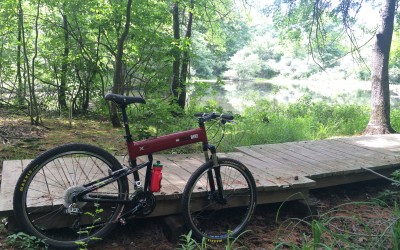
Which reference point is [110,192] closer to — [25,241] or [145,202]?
[145,202]

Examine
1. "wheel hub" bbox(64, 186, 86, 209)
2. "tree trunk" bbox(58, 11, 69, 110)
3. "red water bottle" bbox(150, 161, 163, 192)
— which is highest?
"tree trunk" bbox(58, 11, 69, 110)

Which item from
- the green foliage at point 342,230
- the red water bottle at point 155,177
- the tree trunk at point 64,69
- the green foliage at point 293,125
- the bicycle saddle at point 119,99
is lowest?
the green foliage at point 342,230

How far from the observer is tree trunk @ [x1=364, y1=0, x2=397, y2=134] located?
733 cm

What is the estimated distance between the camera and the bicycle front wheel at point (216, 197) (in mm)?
2863

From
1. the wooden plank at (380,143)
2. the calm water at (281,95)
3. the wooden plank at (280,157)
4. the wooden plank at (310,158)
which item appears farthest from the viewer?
the calm water at (281,95)

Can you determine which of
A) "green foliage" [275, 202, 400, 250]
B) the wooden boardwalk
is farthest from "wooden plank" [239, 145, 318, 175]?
"green foliage" [275, 202, 400, 250]

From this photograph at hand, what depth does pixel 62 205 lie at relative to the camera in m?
2.58

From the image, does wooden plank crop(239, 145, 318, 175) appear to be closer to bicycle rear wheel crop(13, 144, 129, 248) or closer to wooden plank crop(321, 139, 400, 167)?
wooden plank crop(321, 139, 400, 167)

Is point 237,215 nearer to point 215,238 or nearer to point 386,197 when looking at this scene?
point 215,238

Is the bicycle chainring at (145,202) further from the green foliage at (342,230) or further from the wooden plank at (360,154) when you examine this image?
the wooden plank at (360,154)

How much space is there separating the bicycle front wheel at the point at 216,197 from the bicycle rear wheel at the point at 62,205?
0.58 m

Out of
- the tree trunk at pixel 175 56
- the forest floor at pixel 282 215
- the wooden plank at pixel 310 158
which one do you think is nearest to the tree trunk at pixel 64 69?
the forest floor at pixel 282 215

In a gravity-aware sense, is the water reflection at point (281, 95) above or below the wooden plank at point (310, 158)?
above

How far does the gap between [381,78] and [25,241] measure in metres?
7.38
